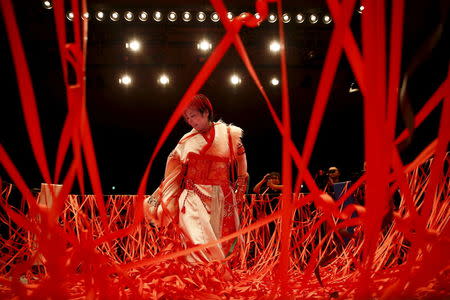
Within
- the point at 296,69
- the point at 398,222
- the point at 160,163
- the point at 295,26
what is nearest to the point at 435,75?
the point at 295,26

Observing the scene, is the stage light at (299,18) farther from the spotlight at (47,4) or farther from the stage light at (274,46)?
the spotlight at (47,4)

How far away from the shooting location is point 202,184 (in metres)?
1.60

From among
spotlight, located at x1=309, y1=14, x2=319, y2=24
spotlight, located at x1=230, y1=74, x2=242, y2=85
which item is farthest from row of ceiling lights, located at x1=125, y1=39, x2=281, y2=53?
spotlight, located at x1=230, y1=74, x2=242, y2=85

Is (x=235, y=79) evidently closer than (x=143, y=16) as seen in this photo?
No

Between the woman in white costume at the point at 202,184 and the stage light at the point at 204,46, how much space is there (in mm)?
1859

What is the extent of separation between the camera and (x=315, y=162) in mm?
4773

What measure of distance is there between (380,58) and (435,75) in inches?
85.5

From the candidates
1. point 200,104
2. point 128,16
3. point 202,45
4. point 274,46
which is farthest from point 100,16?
point 200,104

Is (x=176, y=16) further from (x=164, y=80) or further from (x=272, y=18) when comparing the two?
(x=164, y=80)

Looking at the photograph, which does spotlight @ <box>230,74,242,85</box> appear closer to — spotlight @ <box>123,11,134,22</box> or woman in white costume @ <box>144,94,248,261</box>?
spotlight @ <box>123,11,134,22</box>

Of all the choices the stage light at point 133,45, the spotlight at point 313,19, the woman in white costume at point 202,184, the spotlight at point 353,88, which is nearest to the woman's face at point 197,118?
the woman in white costume at point 202,184

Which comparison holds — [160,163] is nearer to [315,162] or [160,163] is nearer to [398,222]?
[315,162]

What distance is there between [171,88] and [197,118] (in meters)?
2.53

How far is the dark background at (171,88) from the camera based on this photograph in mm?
2902
